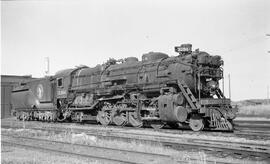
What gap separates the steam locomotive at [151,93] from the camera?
15.6 metres

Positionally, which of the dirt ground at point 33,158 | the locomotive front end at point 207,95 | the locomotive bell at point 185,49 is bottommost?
the dirt ground at point 33,158

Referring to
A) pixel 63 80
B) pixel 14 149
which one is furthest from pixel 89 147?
pixel 63 80

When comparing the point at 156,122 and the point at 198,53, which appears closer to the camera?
the point at 198,53

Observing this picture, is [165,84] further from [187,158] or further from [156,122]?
[187,158]

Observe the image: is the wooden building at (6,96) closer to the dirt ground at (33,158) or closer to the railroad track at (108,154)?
the railroad track at (108,154)

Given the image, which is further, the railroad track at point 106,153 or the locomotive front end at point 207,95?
the locomotive front end at point 207,95

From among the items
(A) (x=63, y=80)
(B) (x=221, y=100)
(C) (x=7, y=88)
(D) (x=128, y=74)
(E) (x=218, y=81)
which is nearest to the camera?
(B) (x=221, y=100)

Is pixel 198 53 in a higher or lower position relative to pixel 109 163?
higher

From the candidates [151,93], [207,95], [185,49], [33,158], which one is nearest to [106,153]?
[33,158]

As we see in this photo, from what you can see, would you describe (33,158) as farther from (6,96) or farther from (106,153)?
(6,96)

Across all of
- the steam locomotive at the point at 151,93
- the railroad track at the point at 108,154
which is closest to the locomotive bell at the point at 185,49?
the steam locomotive at the point at 151,93

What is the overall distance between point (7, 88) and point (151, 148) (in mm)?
36153

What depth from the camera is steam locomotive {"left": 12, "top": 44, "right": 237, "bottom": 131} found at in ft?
51.1

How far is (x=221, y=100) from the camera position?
52.2 feet
